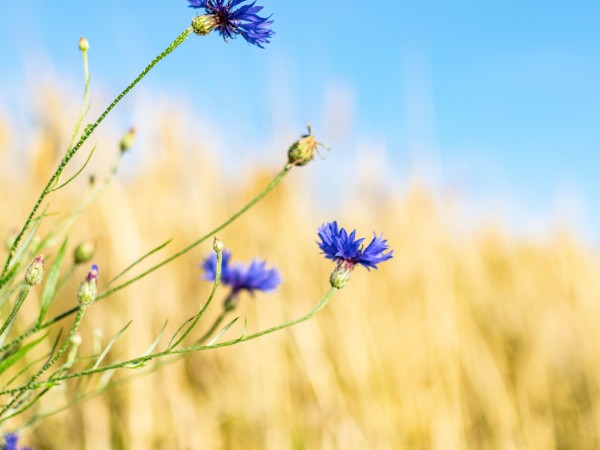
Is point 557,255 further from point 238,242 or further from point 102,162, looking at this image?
point 102,162

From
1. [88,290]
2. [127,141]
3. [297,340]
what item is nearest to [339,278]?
[88,290]

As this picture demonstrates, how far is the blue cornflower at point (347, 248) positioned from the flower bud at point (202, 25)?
0.14 m

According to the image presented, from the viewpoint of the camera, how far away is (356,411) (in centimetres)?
153

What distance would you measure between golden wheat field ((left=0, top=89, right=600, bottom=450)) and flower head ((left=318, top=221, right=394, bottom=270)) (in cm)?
86

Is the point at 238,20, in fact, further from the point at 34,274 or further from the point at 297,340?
the point at 297,340

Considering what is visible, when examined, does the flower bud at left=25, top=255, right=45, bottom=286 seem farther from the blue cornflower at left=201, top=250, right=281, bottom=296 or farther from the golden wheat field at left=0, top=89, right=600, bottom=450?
the golden wheat field at left=0, top=89, right=600, bottom=450

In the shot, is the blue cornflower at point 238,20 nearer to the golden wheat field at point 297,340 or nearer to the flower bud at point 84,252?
the flower bud at point 84,252

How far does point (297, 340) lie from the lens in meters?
1.54

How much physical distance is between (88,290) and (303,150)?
6.8 inches

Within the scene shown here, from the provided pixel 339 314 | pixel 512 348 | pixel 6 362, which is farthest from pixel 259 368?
pixel 6 362

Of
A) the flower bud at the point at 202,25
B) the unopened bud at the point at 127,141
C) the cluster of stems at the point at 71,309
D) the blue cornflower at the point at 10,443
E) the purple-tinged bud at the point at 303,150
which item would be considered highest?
the unopened bud at the point at 127,141

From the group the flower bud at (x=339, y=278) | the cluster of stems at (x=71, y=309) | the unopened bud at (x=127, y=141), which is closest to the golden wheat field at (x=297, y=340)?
the unopened bud at (x=127, y=141)

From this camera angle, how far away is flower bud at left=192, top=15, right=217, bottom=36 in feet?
1.20

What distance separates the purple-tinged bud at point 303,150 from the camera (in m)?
0.47
